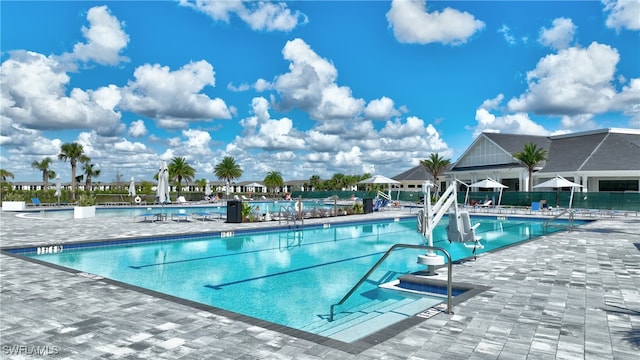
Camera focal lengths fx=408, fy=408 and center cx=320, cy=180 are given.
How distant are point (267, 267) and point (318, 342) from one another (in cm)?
605

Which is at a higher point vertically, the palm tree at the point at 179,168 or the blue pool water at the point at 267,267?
the palm tree at the point at 179,168

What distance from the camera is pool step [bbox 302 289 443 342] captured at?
5.11 metres

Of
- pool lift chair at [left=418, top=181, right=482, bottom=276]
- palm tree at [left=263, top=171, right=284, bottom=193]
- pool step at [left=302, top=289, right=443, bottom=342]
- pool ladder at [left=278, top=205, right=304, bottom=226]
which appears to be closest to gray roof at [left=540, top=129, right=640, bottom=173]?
pool ladder at [left=278, top=205, right=304, bottom=226]

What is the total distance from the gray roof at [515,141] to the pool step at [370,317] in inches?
1516

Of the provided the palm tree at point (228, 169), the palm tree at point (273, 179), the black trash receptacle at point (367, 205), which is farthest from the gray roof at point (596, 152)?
the palm tree at point (273, 179)

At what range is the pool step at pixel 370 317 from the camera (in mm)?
5109

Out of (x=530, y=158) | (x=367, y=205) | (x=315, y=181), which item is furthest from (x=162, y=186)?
(x=315, y=181)

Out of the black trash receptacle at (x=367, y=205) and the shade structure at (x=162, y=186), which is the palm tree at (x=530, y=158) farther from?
the shade structure at (x=162, y=186)

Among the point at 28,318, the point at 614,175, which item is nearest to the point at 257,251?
the point at 28,318

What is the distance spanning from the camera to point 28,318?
4566mm

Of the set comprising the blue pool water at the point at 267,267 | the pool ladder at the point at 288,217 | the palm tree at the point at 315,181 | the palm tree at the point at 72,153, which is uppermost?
the palm tree at the point at 72,153

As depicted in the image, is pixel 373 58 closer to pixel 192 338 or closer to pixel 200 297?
pixel 200 297

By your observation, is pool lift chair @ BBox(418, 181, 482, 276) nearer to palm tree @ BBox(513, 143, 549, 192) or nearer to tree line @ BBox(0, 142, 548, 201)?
tree line @ BBox(0, 142, 548, 201)

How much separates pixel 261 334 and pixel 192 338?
2.15ft
